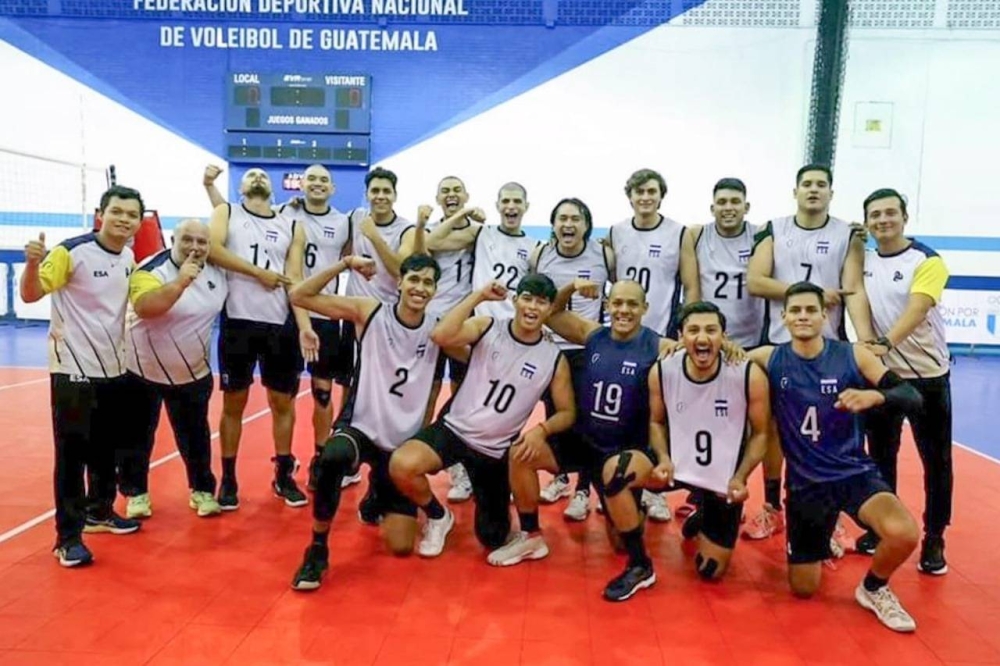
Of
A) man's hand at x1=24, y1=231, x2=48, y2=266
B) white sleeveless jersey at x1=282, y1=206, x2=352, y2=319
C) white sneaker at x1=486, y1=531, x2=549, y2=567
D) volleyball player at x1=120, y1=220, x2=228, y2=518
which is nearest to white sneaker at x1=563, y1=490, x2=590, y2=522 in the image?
white sneaker at x1=486, y1=531, x2=549, y2=567

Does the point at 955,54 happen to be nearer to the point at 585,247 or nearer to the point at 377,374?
the point at 585,247

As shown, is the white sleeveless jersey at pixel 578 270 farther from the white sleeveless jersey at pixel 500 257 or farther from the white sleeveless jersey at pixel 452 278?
the white sleeveless jersey at pixel 452 278

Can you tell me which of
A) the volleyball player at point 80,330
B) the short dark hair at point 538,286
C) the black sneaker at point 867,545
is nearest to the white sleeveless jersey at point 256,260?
→ the volleyball player at point 80,330

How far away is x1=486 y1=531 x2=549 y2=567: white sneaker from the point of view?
357 centimetres

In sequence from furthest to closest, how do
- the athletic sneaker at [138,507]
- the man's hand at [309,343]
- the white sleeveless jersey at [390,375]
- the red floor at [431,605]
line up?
the man's hand at [309,343] → the athletic sneaker at [138,507] → the white sleeveless jersey at [390,375] → the red floor at [431,605]

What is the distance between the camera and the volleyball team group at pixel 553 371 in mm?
3318

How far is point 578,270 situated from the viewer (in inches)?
167

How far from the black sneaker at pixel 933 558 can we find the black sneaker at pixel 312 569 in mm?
2859

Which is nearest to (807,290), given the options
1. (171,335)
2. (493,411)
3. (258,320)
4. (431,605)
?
(493,411)

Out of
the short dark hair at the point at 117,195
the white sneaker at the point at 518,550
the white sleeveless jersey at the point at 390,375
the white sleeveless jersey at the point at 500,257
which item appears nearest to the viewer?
the short dark hair at the point at 117,195

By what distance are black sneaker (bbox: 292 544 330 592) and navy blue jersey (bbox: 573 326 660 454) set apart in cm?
138

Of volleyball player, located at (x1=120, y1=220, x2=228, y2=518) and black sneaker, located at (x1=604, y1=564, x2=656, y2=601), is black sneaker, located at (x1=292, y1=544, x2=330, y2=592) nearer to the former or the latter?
volleyball player, located at (x1=120, y1=220, x2=228, y2=518)

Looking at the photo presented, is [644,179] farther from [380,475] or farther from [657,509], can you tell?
[380,475]

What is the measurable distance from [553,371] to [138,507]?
7.71 ft
